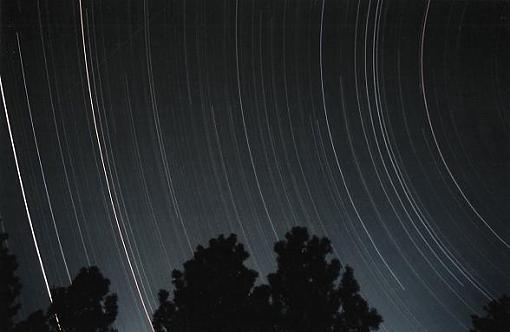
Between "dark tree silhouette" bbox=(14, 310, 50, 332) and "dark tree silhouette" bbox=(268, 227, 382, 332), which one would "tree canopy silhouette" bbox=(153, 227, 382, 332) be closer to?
"dark tree silhouette" bbox=(268, 227, 382, 332)

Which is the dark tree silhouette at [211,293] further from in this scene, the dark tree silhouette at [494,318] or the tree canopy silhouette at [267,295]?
the dark tree silhouette at [494,318]

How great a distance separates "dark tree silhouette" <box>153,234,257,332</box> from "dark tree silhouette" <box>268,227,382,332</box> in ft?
1.13

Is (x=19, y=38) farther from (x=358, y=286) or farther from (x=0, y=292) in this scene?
(x=358, y=286)

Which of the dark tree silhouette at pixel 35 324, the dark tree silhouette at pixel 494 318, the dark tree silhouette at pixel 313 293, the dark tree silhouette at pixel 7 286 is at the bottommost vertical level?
the dark tree silhouette at pixel 494 318

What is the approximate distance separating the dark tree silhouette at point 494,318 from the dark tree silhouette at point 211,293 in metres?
2.74

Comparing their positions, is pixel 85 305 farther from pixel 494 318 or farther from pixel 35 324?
pixel 494 318

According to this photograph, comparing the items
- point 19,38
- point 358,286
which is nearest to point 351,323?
point 358,286

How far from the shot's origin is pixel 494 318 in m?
6.48

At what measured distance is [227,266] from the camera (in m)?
6.04

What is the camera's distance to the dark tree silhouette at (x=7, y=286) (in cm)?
579

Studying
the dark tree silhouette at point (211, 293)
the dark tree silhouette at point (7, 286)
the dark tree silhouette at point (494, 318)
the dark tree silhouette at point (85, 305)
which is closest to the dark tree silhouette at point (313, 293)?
the dark tree silhouette at point (211, 293)

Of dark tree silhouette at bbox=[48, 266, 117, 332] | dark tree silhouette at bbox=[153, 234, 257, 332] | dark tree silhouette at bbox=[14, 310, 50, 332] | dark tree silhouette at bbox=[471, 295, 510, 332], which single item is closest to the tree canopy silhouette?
dark tree silhouette at bbox=[153, 234, 257, 332]

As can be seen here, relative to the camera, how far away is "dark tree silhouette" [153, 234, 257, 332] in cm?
575

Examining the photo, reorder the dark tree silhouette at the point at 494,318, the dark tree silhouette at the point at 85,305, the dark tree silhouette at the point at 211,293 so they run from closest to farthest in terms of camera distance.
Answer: the dark tree silhouette at the point at 211,293 < the dark tree silhouette at the point at 85,305 < the dark tree silhouette at the point at 494,318
